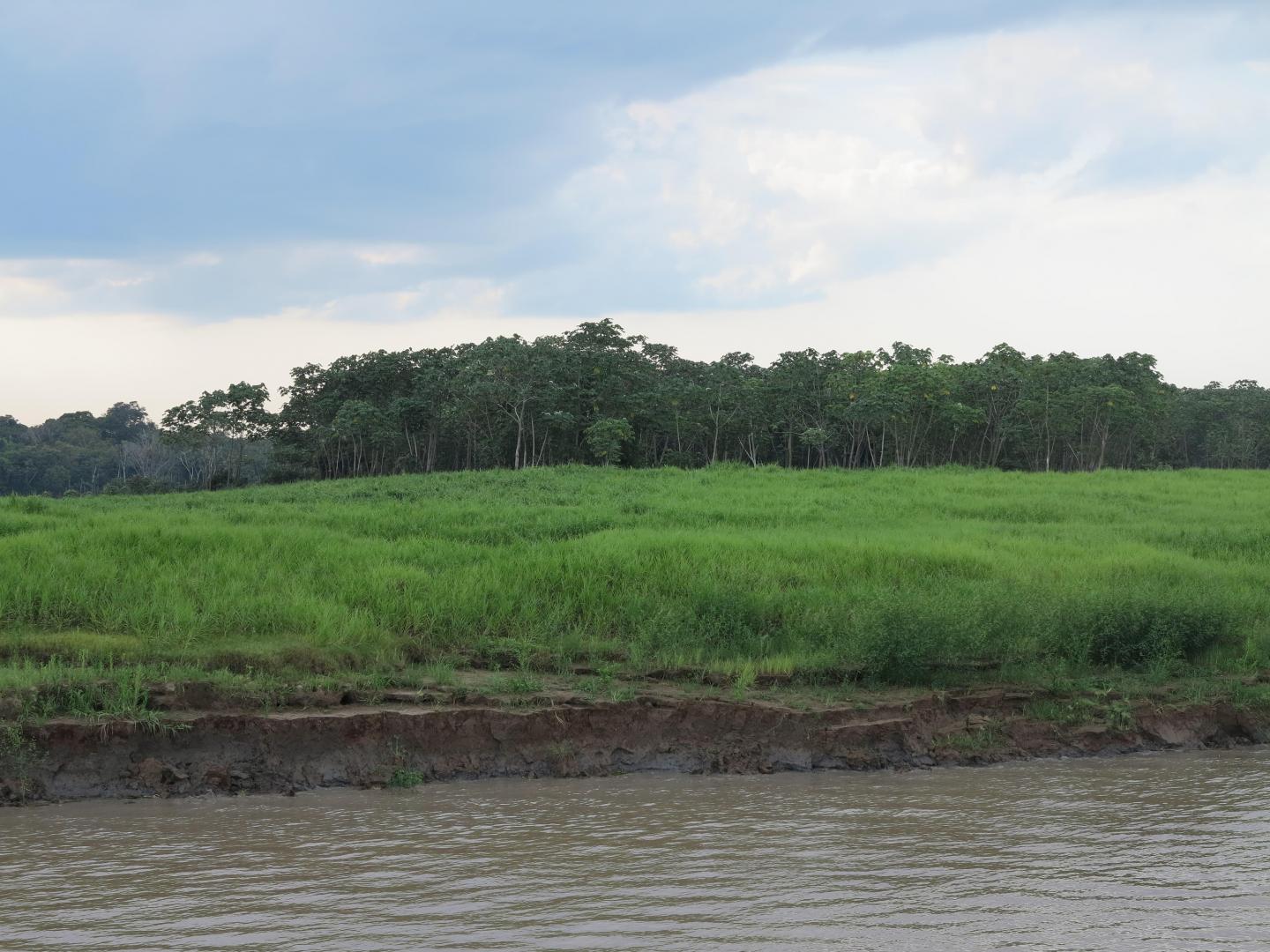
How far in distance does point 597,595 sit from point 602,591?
0.12 meters

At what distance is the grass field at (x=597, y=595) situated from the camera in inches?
397

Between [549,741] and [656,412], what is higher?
[656,412]

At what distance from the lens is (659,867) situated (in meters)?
6.17

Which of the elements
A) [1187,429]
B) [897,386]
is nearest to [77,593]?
A: [897,386]

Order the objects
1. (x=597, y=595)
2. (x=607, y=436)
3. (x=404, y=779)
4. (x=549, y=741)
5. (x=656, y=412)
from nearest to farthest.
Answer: (x=404, y=779) → (x=549, y=741) → (x=597, y=595) → (x=607, y=436) → (x=656, y=412)

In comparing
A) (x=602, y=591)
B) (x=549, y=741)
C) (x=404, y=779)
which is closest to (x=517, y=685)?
(x=549, y=741)

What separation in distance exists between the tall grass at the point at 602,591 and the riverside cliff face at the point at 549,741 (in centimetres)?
102

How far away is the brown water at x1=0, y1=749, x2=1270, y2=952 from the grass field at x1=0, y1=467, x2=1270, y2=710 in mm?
2035

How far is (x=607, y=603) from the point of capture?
38.4ft

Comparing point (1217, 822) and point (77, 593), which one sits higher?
point (77, 593)

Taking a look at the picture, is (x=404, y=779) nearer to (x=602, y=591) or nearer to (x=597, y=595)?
(x=597, y=595)

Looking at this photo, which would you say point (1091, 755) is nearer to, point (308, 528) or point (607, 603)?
point (607, 603)

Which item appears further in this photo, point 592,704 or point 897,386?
point 897,386

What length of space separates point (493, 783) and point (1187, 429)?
70181mm
